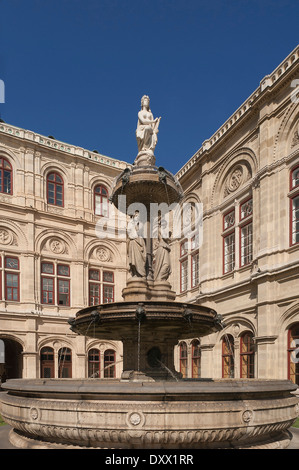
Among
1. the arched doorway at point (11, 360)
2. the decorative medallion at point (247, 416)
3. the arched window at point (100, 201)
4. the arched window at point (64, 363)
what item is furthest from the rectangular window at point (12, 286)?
the decorative medallion at point (247, 416)

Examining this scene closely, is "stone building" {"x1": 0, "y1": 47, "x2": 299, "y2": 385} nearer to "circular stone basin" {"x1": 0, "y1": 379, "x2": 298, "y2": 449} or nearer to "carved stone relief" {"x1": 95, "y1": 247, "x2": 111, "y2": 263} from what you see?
"carved stone relief" {"x1": 95, "y1": 247, "x2": 111, "y2": 263}

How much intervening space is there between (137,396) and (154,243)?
4.61 meters

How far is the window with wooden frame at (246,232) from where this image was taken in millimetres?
20422

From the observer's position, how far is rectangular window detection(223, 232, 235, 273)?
22050 mm

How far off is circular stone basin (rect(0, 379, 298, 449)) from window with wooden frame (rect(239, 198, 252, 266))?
48.1 feet

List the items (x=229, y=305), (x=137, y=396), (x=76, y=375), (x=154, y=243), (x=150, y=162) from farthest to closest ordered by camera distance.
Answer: (x=76, y=375), (x=229, y=305), (x=150, y=162), (x=154, y=243), (x=137, y=396)

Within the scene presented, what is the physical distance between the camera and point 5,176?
26.6 meters

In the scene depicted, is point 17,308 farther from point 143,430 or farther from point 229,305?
point 143,430

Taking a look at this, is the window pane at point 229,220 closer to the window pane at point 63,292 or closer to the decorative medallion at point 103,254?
the decorative medallion at point 103,254

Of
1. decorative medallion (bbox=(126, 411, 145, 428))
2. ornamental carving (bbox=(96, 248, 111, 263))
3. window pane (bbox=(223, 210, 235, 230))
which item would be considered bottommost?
decorative medallion (bbox=(126, 411, 145, 428))

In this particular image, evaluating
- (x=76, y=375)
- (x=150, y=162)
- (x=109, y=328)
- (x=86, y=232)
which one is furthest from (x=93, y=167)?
(x=109, y=328)

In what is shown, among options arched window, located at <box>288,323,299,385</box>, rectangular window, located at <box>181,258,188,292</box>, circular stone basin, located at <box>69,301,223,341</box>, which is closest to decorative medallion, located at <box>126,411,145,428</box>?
circular stone basin, located at <box>69,301,223,341</box>

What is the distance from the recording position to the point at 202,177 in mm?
25062

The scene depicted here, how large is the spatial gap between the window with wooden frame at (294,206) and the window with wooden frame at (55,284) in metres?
16.4
